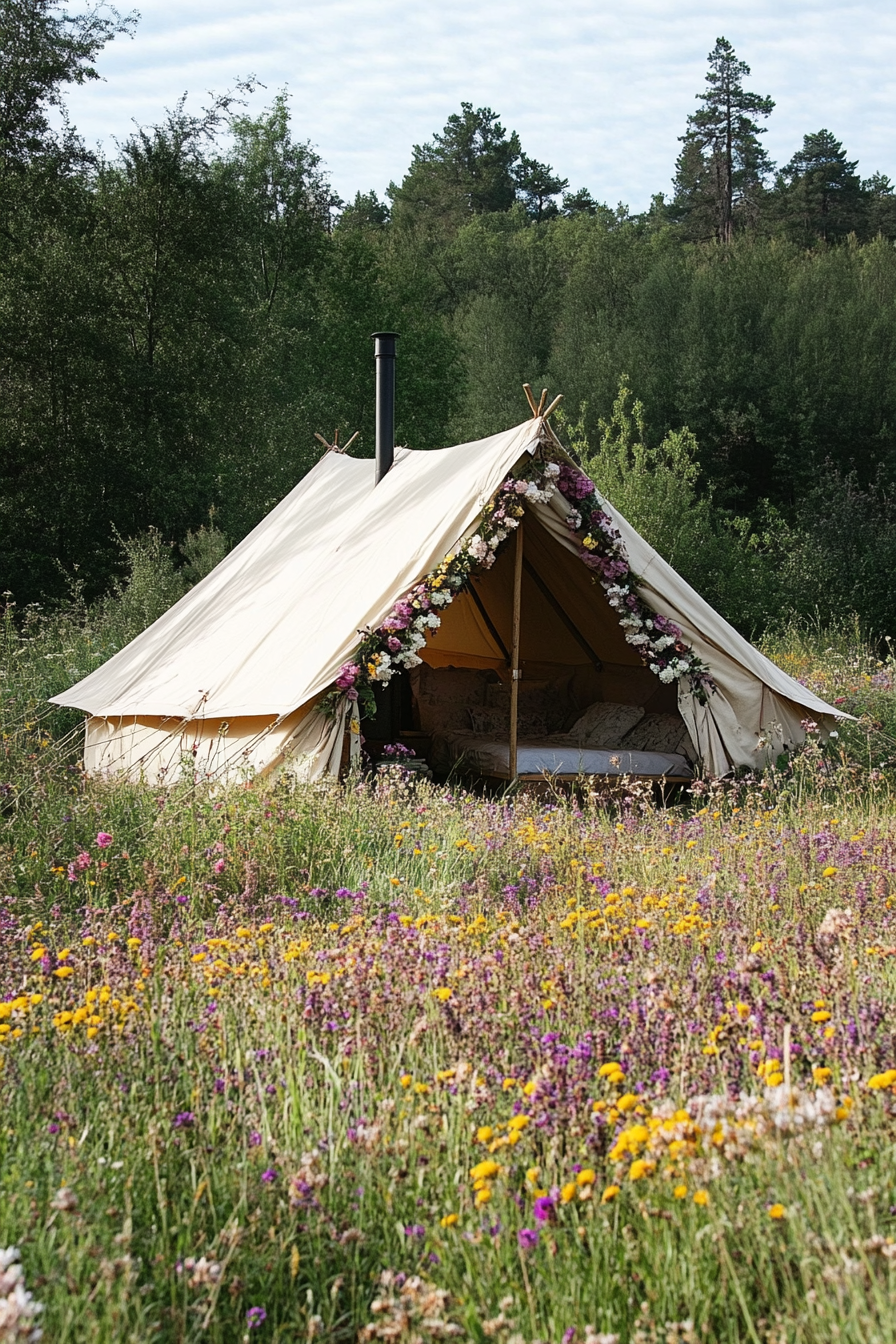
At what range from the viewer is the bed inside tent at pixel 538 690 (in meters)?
7.38

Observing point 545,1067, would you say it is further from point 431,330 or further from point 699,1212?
point 431,330

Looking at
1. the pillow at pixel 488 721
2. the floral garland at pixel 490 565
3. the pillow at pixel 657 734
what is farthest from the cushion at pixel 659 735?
the pillow at pixel 488 721

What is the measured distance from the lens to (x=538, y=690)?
9203 mm

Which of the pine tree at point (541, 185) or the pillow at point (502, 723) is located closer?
the pillow at point (502, 723)

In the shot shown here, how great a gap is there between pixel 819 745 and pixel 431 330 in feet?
66.4

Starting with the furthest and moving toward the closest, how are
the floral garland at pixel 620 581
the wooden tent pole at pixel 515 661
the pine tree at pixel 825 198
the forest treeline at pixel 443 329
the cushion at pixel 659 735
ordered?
the pine tree at pixel 825 198 → the forest treeline at pixel 443 329 → the cushion at pixel 659 735 → the wooden tent pole at pixel 515 661 → the floral garland at pixel 620 581

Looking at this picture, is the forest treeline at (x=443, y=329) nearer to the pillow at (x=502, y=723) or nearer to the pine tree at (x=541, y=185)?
the pine tree at (x=541, y=185)

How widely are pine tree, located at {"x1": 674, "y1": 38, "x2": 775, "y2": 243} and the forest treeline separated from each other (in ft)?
0.27

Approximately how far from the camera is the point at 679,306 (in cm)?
2461

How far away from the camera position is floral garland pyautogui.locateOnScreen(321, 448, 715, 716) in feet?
19.6

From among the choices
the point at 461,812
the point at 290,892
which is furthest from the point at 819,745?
the point at 290,892

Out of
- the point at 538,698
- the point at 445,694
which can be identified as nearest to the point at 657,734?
the point at 538,698

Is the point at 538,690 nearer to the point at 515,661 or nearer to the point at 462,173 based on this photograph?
the point at 515,661

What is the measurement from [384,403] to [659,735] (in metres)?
2.98
